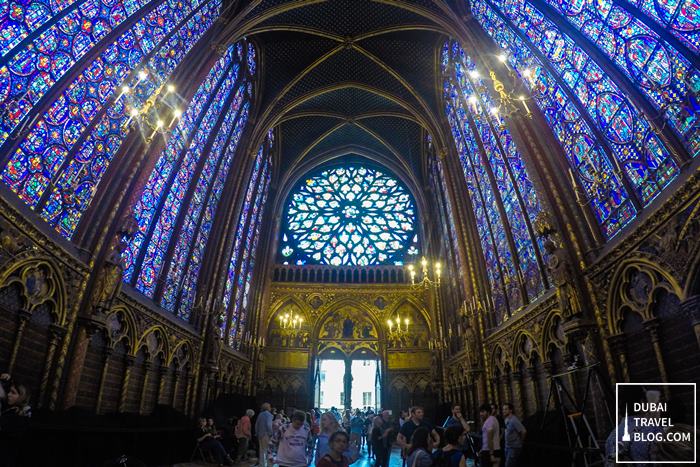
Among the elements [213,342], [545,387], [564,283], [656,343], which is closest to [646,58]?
[564,283]

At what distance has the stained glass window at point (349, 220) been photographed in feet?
86.1

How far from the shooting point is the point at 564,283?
8.97m

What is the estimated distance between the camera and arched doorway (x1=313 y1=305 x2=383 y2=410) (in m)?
23.2

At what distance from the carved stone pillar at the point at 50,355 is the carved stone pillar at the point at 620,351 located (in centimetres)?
1156

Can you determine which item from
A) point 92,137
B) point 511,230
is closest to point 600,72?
point 511,230

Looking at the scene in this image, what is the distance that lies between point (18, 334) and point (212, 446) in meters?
5.00

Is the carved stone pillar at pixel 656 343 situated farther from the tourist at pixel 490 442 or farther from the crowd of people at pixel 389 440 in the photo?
the tourist at pixel 490 442

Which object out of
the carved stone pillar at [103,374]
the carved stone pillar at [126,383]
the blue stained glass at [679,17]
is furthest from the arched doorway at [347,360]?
the blue stained glass at [679,17]

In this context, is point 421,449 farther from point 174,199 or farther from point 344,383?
point 344,383

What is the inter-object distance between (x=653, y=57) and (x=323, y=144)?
21.5 metres

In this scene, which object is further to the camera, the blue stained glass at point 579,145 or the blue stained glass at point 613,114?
the blue stained glass at point 579,145

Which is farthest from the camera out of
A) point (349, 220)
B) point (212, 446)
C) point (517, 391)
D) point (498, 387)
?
point (349, 220)

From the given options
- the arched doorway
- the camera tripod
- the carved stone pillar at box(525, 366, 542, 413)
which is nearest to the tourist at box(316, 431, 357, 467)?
the camera tripod

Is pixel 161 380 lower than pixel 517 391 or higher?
higher
